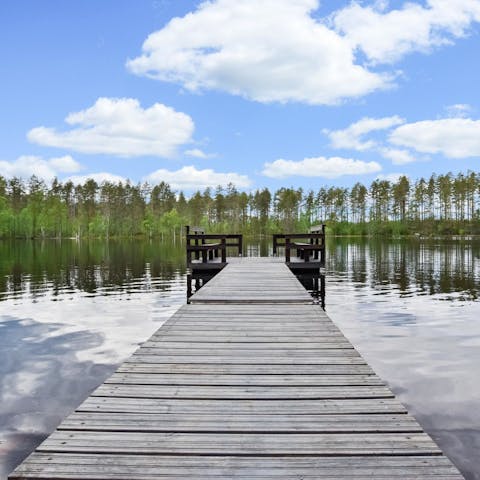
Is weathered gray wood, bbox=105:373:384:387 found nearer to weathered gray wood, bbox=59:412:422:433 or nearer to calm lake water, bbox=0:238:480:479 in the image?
weathered gray wood, bbox=59:412:422:433

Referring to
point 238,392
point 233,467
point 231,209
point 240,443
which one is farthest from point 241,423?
point 231,209

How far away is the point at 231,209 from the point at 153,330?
106m

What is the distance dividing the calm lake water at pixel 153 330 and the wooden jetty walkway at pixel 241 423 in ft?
7.04

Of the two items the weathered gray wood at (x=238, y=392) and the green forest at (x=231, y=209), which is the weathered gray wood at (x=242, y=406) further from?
the green forest at (x=231, y=209)

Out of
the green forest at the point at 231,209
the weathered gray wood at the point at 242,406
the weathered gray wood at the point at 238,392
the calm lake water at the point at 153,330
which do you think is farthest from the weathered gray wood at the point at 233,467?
the green forest at the point at 231,209

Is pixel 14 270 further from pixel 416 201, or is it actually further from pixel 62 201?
pixel 416 201

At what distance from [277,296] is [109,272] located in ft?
65.1

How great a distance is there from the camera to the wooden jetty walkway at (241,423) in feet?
9.65


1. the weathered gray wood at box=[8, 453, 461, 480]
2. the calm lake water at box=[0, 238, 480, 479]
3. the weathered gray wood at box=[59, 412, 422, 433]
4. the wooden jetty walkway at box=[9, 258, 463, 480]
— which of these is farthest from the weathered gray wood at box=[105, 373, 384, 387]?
the calm lake water at box=[0, 238, 480, 479]

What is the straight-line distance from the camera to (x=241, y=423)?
359 cm

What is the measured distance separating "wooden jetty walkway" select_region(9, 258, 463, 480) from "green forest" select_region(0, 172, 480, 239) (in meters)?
100.0

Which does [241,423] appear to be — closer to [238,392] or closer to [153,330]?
[238,392]

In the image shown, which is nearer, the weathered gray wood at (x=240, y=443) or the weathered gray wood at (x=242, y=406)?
the weathered gray wood at (x=240, y=443)

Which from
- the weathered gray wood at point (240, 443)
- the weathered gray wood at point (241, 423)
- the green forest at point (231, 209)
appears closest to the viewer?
the weathered gray wood at point (240, 443)
